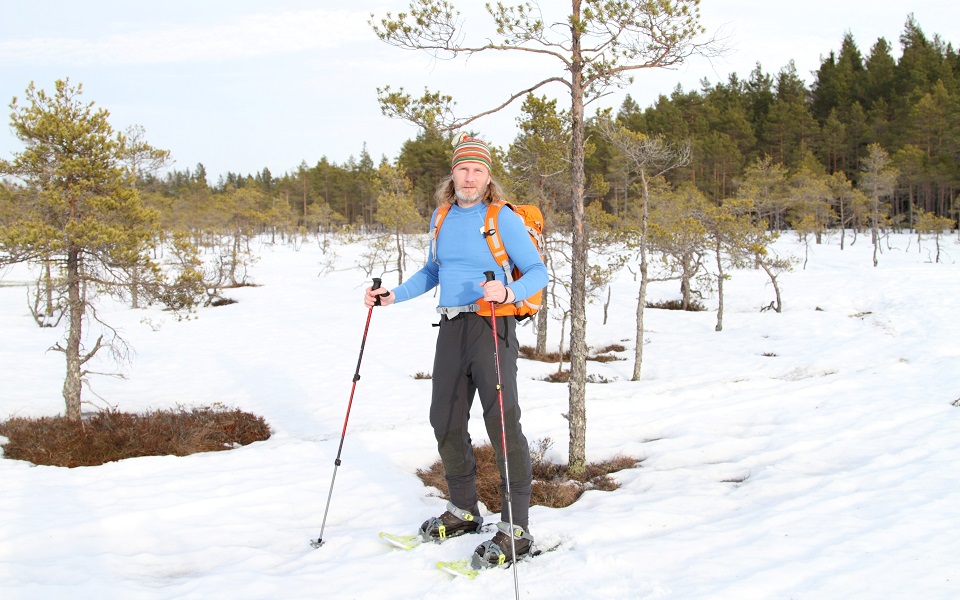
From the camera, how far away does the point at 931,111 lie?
42.6 m

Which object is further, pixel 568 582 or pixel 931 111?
pixel 931 111

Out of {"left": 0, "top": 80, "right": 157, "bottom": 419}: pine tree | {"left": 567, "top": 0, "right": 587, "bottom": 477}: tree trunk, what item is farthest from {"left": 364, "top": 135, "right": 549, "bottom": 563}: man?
{"left": 0, "top": 80, "right": 157, "bottom": 419}: pine tree

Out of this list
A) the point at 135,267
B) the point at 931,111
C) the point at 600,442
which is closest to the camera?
the point at 600,442

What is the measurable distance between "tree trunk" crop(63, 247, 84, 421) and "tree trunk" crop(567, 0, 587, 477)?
8.03m

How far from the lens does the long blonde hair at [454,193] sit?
3871mm

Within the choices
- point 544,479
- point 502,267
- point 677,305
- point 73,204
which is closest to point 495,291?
point 502,267

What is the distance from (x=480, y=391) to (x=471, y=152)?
1600 mm

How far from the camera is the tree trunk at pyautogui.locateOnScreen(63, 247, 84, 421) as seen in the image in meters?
9.10

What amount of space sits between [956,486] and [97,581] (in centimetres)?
650

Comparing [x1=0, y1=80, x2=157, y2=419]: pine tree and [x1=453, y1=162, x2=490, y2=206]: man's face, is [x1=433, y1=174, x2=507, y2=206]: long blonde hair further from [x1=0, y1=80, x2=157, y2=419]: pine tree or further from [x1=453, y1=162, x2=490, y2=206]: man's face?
[x1=0, y1=80, x2=157, y2=419]: pine tree

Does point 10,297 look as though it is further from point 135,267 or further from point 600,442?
point 600,442

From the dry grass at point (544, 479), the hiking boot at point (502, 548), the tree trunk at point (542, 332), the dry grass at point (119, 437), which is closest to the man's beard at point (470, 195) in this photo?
the hiking boot at point (502, 548)

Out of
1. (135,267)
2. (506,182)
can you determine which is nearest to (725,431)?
(135,267)

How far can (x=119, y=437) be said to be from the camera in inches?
320
